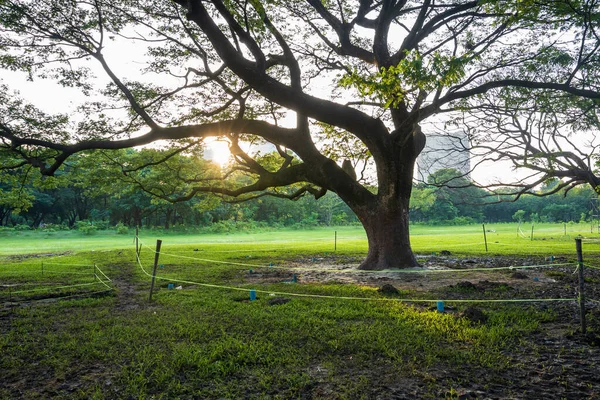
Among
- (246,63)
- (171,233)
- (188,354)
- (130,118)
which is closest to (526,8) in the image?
(246,63)

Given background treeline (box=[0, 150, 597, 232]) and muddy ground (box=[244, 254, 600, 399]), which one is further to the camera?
background treeline (box=[0, 150, 597, 232])

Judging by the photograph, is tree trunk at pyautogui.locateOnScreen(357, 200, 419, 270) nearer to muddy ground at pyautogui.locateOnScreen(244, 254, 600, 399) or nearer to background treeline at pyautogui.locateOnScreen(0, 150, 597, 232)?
muddy ground at pyautogui.locateOnScreen(244, 254, 600, 399)

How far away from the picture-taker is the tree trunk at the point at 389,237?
10.6 metres

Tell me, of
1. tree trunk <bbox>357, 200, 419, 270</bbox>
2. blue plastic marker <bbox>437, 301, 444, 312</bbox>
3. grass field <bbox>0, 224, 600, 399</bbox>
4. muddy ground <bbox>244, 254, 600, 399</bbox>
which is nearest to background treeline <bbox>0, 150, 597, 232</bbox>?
tree trunk <bbox>357, 200, 419, 270</bbox>

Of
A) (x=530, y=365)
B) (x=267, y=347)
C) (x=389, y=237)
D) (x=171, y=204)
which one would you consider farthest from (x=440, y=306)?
(x=171, y=204)

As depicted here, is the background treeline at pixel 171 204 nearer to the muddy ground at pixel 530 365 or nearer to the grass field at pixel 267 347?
the muddy ground at pixel 530 365

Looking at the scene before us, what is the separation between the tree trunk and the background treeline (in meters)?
2.49

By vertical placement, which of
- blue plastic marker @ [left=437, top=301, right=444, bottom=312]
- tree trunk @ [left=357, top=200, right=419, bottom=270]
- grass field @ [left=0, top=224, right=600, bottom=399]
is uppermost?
tree trunk @ [left=357, top=200, right=419, bottom=270]

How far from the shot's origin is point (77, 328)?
17.5 feet

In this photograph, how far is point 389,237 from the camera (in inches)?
419

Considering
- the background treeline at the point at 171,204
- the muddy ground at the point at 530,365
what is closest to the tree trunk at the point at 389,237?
the muddy ground at the point at 530,365

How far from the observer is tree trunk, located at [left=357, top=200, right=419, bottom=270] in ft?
34.7

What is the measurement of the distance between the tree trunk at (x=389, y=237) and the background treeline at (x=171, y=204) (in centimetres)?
249

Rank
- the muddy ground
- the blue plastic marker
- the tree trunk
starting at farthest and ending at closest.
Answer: the tree trunk < the blue plastic marker < the muddy ground
